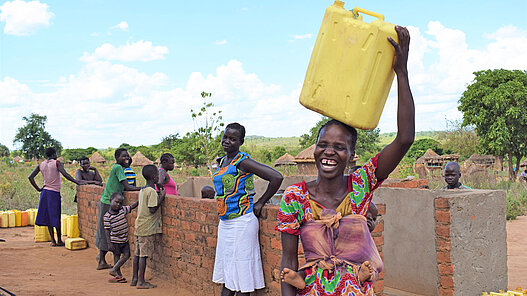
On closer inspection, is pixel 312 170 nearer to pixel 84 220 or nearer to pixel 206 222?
pixel 84 220

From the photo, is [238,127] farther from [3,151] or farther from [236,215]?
[3,151]

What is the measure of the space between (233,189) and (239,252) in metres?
0.54

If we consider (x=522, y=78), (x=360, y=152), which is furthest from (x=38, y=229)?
(x=360, y=152)

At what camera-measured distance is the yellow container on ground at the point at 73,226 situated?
914cm

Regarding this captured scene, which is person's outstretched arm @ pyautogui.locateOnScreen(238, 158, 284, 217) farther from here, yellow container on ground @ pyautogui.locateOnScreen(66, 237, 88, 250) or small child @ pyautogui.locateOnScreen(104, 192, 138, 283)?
yellow container on ground @ pyautogui.locateOnScreen(66, 237, 88, 250)

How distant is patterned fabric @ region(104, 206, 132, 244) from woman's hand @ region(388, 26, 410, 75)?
4895mm

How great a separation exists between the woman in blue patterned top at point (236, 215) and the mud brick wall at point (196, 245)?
18cm

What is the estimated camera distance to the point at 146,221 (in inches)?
233

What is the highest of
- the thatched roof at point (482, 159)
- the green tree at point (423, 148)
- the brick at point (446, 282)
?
the green tree at point (423, 148)

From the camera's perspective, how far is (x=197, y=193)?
1126cm

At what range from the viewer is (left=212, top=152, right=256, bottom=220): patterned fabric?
13.0ft

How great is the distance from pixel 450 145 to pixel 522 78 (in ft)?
52.0

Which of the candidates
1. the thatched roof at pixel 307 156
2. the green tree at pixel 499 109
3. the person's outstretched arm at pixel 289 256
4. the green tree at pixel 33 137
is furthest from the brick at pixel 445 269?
the green tree at pixel 33 137

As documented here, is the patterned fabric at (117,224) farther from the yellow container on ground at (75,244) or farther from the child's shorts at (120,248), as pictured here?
the yellow container on ground at (75,244)
